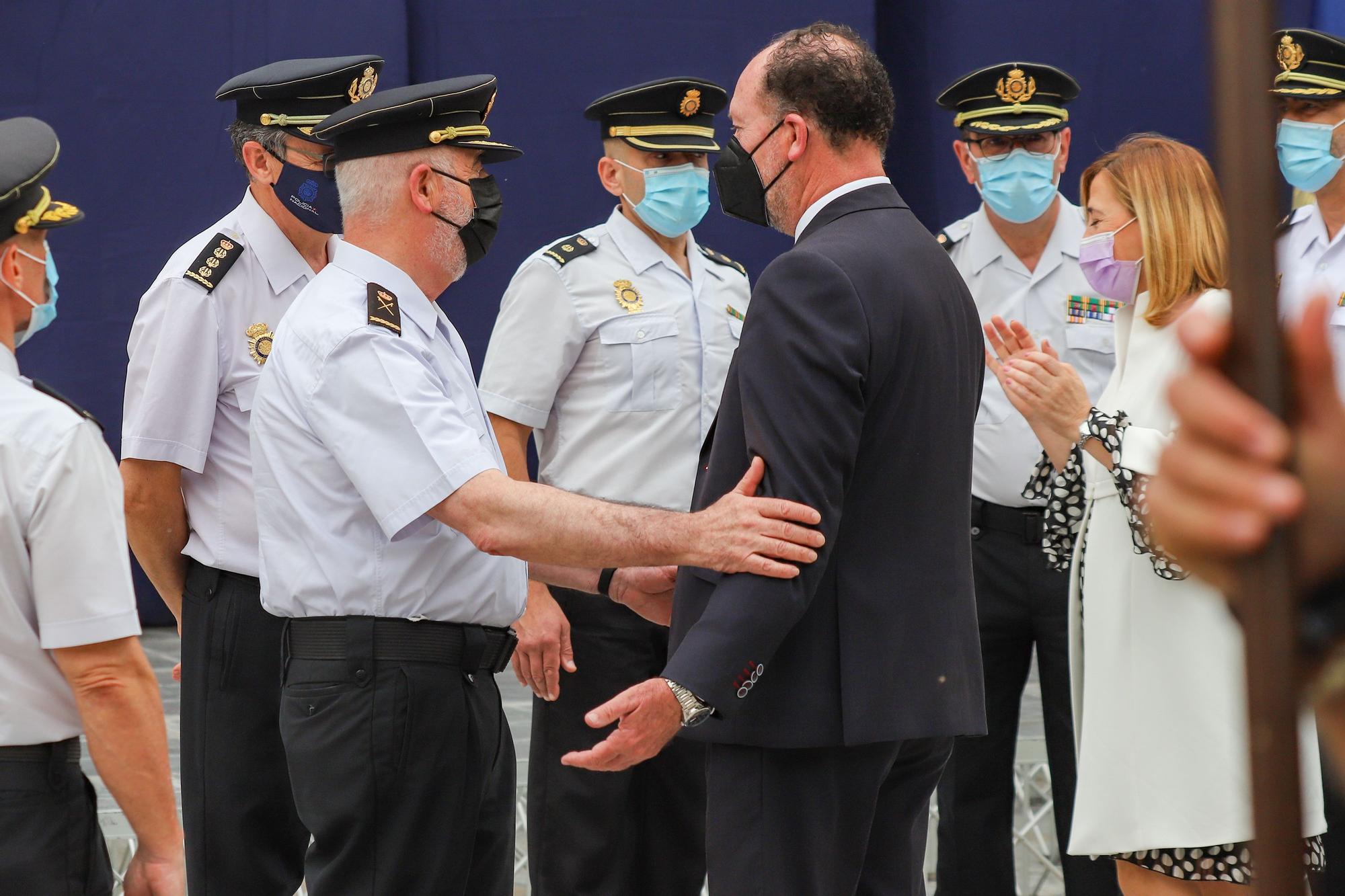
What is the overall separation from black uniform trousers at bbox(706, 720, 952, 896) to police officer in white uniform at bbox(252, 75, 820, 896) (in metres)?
0.31

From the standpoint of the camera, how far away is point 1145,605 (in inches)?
101

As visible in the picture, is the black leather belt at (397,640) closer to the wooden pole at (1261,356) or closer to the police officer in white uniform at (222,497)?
the police officer in white uniform at (222,497)

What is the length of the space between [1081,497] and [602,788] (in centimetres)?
118

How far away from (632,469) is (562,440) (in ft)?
0.59

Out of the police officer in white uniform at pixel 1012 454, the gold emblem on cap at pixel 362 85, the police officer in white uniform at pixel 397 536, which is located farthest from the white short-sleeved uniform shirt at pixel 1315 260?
the gold emblem on cap at pixel 362 85

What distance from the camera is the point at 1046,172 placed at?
3.62 meters

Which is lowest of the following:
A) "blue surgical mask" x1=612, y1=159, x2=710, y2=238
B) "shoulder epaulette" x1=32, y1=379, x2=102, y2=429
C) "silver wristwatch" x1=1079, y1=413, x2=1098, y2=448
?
"silver wristwatch" x1=1079, y1=413, x2=1098, y2=448

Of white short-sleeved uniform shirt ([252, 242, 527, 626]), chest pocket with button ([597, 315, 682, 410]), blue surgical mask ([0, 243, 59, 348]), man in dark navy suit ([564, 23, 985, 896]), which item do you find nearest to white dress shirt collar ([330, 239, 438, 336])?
white short-sleeved uniform shirt ([252, 242, 527, 626])

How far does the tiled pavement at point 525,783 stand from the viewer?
3.54 meters

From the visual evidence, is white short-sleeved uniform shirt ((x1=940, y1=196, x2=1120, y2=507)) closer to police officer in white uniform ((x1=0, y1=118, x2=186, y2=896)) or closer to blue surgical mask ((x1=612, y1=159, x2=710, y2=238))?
blue surgical mask ((x1=612, y1=159, x2=710, y2=238))

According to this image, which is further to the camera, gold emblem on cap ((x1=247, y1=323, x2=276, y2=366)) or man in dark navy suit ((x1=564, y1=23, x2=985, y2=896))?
gold emblem on cap ((x1=247, y1=323, x2=276, y2=366))

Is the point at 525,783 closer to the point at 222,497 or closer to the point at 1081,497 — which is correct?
the point at 222,497

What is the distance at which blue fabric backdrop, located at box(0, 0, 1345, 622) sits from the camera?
5.27 meters

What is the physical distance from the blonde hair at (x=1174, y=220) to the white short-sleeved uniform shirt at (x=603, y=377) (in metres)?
1.02
